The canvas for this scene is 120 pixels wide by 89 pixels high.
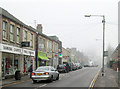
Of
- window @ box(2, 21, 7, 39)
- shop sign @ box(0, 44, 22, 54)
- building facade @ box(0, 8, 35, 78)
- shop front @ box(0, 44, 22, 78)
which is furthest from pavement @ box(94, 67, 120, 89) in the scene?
window @ box(2, 21, 7, 39)

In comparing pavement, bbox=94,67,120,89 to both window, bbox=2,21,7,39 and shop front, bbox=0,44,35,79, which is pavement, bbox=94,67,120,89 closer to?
shop front, bbox=0,44,35,79

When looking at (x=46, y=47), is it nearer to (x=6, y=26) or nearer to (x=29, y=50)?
(x=29, y=50)

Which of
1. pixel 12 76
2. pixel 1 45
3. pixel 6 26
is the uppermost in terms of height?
pixel 6 26

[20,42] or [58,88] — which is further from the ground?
[20,42]

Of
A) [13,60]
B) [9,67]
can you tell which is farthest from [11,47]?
[9,67]

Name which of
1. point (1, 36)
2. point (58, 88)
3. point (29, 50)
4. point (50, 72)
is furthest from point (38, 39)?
point (58, 88)

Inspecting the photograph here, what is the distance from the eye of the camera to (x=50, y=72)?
18578mm

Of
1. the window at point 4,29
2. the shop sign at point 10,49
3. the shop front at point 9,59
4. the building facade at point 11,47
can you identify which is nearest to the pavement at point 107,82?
the building facade at point 11,47

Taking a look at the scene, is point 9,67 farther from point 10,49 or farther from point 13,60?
point 10,49

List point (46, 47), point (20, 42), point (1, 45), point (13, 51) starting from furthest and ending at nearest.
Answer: point (46, 47), point (20, 42), point (13, 51), point (1, 45)

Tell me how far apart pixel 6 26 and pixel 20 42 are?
14.9 ft

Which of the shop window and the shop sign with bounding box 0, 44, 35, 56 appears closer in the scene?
the shop sign with bounding box 0, 44, 35, 56

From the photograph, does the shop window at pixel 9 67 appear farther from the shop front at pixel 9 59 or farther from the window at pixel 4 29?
the window at pixel 4 29

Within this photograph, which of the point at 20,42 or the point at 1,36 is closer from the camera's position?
the point at 1,36
